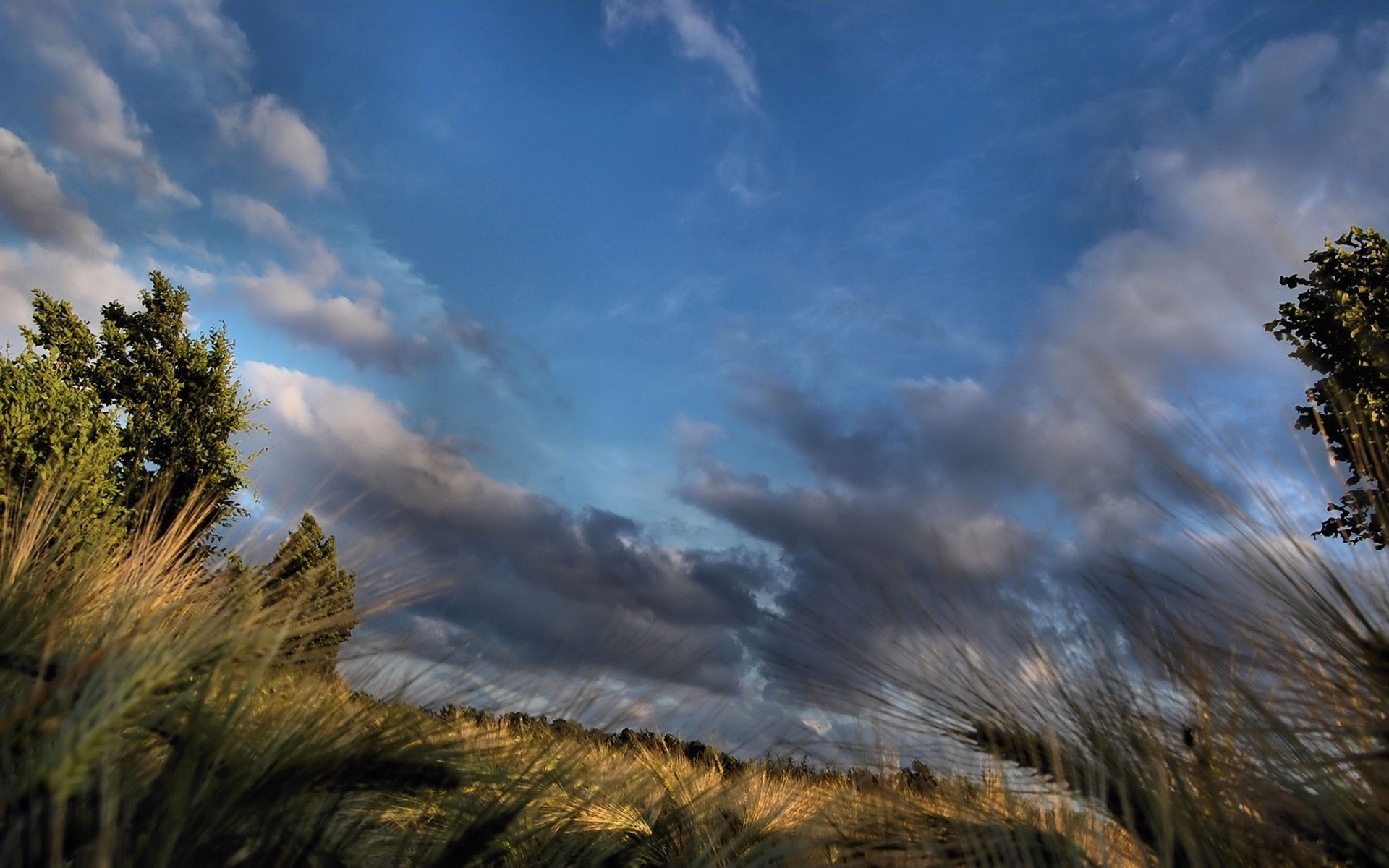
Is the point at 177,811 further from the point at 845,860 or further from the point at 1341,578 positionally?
the point at 1341,578

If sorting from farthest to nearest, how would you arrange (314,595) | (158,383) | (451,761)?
(158,383)
(314,595)
(451,761)

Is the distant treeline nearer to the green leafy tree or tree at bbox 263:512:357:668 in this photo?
tree at bbox 263:512:357:668

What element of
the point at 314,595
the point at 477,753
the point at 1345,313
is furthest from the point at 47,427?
the point at 1345,313

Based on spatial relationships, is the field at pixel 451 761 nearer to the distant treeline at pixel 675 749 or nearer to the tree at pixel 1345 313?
the distant treeline at pixel 675 749

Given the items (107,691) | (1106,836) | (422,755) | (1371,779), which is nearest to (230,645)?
(107,691)

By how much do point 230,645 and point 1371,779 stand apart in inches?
110

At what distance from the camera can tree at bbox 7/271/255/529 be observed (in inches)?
813

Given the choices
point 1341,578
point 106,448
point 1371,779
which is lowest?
point 1371,779

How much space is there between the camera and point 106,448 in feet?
53.3

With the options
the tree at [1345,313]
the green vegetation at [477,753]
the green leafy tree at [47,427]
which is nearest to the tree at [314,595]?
the green vegetation at [477,753]

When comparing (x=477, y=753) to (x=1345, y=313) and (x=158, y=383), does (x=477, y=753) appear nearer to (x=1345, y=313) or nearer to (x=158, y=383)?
(x=1345, y=313)

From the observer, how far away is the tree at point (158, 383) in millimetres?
20641

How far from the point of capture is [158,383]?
21531 mm

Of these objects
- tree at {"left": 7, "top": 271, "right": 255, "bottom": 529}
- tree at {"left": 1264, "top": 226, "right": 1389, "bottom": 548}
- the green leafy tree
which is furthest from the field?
tree at {"left": 7, "top": 271, "right": 255, "bottom": 529}
